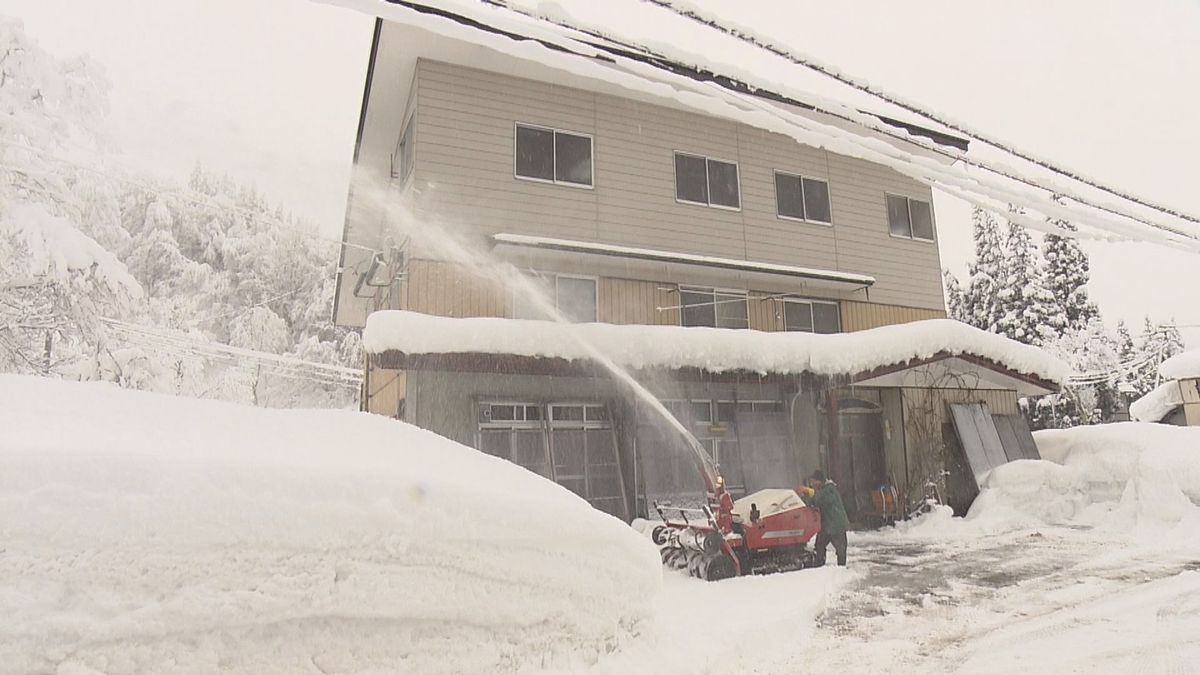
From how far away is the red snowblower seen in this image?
9.34 meters

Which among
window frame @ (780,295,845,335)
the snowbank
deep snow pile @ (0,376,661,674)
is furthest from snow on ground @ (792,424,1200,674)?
the snowbank

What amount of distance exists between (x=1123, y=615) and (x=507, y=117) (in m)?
12.2

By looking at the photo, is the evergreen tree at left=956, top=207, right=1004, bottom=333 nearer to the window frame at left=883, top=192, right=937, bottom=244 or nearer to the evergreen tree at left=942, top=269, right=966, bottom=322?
the evergreen tree at left=942, top=269, right=966, bottom=322

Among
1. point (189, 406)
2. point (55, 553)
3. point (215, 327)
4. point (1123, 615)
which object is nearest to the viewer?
point (55, 553)

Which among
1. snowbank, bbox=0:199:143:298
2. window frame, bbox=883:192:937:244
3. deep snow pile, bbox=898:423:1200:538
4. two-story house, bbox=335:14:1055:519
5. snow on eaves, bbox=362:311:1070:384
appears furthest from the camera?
window frame, bbox=883:192:937:244

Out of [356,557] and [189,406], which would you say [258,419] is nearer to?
[189,406]

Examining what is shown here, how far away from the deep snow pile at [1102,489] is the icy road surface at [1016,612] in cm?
239

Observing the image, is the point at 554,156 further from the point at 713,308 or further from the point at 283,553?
the point at 283,553

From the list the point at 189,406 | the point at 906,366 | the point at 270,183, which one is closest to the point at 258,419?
the point at 189,406

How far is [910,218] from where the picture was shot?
1895 centimetres

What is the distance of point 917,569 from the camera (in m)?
10.2

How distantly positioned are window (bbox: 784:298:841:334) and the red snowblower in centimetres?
704

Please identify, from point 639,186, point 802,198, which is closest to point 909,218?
point 802,198

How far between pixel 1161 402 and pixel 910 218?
37.6 feet
